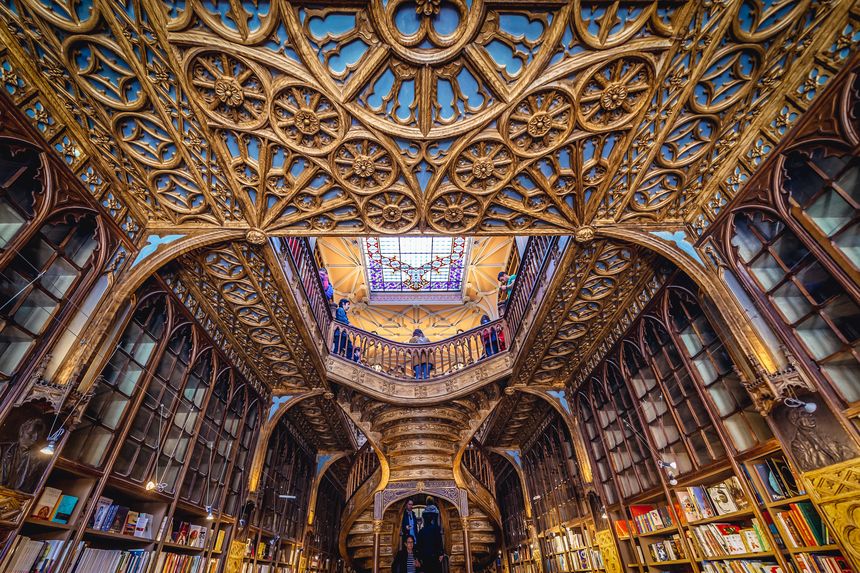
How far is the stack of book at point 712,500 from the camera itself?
12.9 feet

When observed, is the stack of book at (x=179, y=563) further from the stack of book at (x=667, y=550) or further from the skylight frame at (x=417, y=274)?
the skylight frame at (x=417, y=274)

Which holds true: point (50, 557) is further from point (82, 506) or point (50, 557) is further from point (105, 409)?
point (105, 409)

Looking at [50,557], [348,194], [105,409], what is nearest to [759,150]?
[348,194]

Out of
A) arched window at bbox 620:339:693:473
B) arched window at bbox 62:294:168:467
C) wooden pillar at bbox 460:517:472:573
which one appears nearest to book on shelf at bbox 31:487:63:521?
arched window at bbox 62:294:168:467

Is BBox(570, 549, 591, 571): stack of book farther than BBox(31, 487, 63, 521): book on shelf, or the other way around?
BBox(570, 549, 591, 571): stack of book

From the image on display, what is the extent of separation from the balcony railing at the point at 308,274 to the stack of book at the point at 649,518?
19.3ft

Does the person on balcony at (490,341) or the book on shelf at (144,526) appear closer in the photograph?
the book on shelf at (144,526)

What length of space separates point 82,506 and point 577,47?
5887 millimetres

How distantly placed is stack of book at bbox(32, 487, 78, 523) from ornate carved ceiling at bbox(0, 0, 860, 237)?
256cm

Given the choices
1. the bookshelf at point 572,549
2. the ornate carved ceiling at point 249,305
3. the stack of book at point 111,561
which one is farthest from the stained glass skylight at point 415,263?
the stack of book at point 111,561

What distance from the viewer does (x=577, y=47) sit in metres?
2.94

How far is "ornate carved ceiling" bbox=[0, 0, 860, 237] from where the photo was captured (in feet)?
8.97

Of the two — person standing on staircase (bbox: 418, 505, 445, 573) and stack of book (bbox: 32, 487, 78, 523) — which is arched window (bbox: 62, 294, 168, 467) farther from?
person standing on staircase (bbox: 418, 505, 445, 573)

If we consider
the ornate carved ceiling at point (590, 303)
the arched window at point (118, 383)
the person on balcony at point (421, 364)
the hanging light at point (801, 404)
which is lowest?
the hanging light at point (801, 404)
